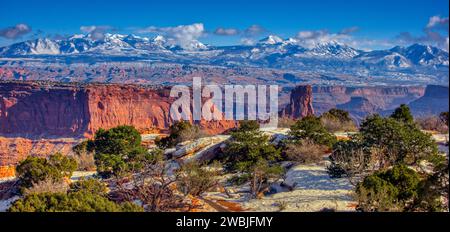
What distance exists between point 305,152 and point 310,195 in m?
6.18

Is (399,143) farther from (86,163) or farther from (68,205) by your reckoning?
(86,163)

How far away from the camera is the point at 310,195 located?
20500 millimetres

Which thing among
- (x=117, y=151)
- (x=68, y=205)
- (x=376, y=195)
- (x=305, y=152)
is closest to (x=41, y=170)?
(x=117, y=151)

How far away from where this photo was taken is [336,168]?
22953 mm

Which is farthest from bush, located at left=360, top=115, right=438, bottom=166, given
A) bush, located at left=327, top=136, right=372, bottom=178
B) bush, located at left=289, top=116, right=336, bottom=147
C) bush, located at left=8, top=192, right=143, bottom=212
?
bush, located at left=8, top=192, right=143, bottom=212

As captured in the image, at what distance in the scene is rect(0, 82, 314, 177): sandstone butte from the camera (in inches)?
4572

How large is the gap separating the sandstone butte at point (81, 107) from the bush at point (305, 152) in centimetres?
8510

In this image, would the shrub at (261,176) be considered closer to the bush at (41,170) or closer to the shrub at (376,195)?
the shrub at (376,195)

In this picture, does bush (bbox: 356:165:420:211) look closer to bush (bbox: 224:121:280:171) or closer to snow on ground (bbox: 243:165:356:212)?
snow on ground (bbox: 243:165:356:212)

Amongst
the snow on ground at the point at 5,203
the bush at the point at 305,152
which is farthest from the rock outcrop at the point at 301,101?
the snow on ground at the point at 5,203

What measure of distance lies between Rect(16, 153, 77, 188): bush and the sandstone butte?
8790 centimetres

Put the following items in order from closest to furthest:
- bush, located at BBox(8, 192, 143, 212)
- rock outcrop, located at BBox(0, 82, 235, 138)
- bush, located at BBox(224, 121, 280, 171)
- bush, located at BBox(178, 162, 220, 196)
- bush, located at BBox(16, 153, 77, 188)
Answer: bush, located at BBox(8, 192, 143, 212) → bush, located at BBox(178, 162, 220, 196) → bush, located at BBox(16, 153, 77, 188) → bush, located at BBox(224, 121, 280, 171) → rock outcrop, located at BBox(0, 82, 235, 138)
